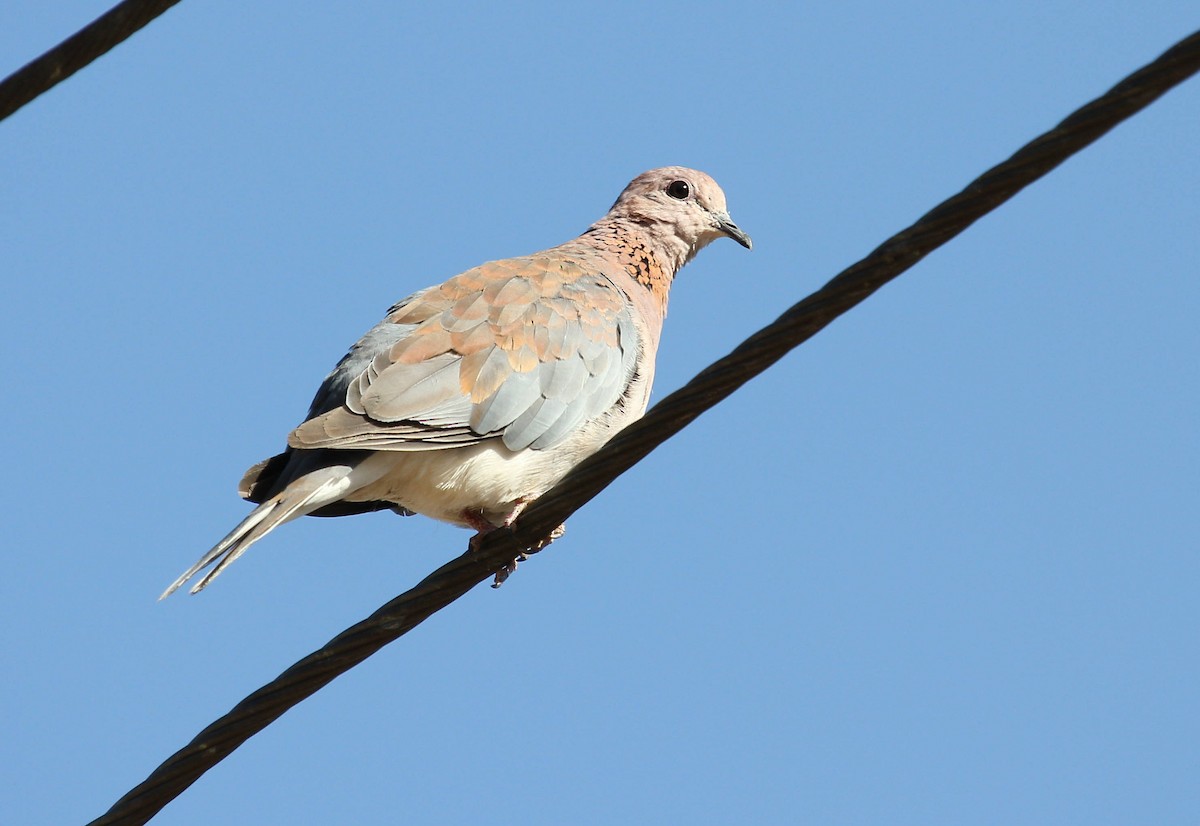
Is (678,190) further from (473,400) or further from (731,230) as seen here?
(473,400)

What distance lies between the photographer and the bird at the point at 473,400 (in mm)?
4883

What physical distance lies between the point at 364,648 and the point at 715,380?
46.1 inches

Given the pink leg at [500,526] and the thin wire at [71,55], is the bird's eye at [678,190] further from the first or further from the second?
→ the thin wire at [71,55]

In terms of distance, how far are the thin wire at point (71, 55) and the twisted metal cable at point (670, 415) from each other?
1458 mm

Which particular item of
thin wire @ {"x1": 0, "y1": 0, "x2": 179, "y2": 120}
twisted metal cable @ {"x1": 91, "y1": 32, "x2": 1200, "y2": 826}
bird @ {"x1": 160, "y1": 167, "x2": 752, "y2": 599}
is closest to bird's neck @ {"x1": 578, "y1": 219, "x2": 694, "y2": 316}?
bird @ {"x1": 160, "y1": 167, "x2": 752, "y2": 599}

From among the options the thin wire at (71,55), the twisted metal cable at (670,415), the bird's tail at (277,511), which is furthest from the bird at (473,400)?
the thin wire at (71,55)

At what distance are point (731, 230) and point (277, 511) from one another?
132 inches

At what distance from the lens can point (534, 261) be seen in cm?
612

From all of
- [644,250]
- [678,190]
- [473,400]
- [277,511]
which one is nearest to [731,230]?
[678,190]

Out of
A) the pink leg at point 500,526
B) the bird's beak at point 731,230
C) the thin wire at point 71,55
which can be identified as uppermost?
the bird's beak at point 731,230

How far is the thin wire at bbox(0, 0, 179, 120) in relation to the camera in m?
2.70

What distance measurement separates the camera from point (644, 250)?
268 inches

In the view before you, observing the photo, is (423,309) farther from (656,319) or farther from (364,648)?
(364,648)

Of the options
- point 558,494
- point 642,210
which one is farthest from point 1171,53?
point 642,210
